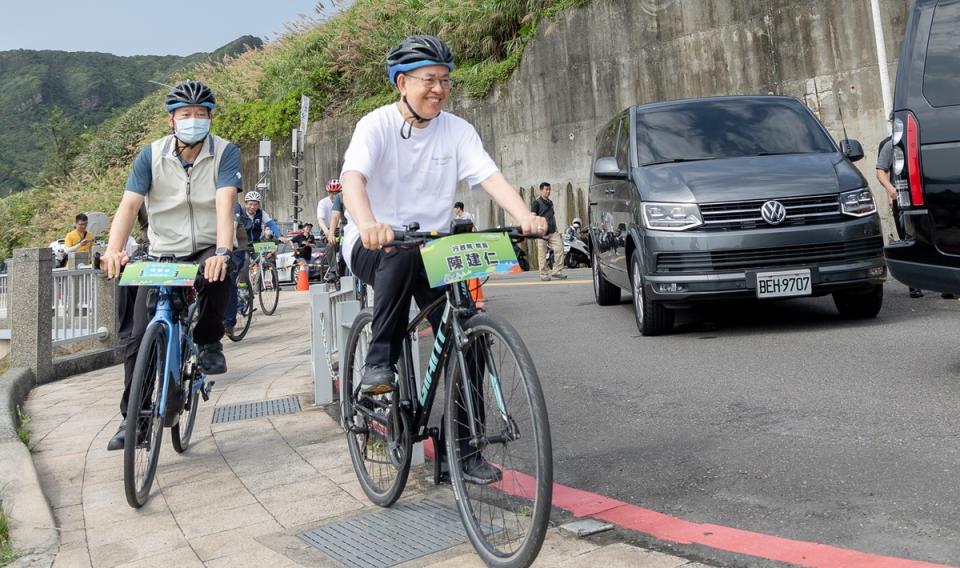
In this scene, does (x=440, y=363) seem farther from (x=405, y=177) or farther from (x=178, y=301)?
(x=178, y=301)

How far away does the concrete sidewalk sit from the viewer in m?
3.76

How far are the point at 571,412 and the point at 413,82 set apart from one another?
2630mm

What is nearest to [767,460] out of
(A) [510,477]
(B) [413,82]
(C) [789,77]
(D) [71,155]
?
(A) [510,477]

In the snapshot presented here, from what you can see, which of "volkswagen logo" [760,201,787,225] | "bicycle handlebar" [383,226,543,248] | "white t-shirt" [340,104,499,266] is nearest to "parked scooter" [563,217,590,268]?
"volkswagen logo" [760,201,787,225]

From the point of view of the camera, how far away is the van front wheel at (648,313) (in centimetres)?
850

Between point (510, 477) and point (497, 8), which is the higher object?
point (497, 8)

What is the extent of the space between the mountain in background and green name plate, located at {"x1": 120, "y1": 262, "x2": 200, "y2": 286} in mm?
84703

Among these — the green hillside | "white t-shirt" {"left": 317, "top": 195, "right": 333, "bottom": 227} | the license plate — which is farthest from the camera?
the green hillside

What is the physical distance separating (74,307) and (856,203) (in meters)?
7.83

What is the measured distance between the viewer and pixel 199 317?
5602mm

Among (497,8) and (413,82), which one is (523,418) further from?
(497,8)

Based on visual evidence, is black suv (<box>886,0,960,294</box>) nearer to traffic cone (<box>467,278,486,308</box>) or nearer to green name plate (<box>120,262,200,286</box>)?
traffic cone (<box>467,278,486,308</box>)

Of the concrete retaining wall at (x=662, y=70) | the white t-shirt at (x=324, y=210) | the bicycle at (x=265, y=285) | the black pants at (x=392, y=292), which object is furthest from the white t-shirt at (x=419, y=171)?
the concrete retaining wall at (x=662, y=70)

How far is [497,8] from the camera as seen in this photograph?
83.5ft
